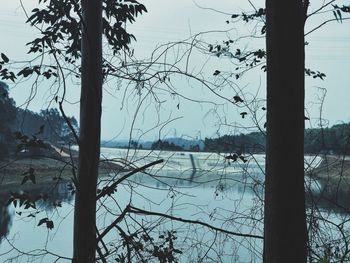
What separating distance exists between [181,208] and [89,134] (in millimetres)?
723

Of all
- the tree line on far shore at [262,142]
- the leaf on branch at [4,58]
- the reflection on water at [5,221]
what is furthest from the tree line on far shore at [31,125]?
the tree line on far shore at [262,142]

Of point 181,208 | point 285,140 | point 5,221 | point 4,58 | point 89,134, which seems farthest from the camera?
point 5,221

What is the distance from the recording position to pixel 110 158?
1.66 metres

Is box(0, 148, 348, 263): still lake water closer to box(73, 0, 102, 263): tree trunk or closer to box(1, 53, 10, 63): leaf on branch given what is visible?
box(73, 0, 102, 263): tree trunk

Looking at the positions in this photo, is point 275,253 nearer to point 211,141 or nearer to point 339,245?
point 211,141

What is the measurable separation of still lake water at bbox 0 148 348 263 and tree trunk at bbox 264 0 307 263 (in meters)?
0.64

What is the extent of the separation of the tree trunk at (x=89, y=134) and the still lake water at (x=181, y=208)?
328 millimetres

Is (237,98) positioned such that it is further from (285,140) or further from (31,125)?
(31,125)

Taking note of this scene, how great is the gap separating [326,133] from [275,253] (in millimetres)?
1154

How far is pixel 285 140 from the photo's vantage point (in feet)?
3.67

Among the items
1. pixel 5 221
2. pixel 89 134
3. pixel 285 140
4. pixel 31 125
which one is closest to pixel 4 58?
pixel 31 125

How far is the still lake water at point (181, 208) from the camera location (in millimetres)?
1708

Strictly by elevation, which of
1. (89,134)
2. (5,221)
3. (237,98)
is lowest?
(5,221)

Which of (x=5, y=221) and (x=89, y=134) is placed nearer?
(x=89, y=134)
